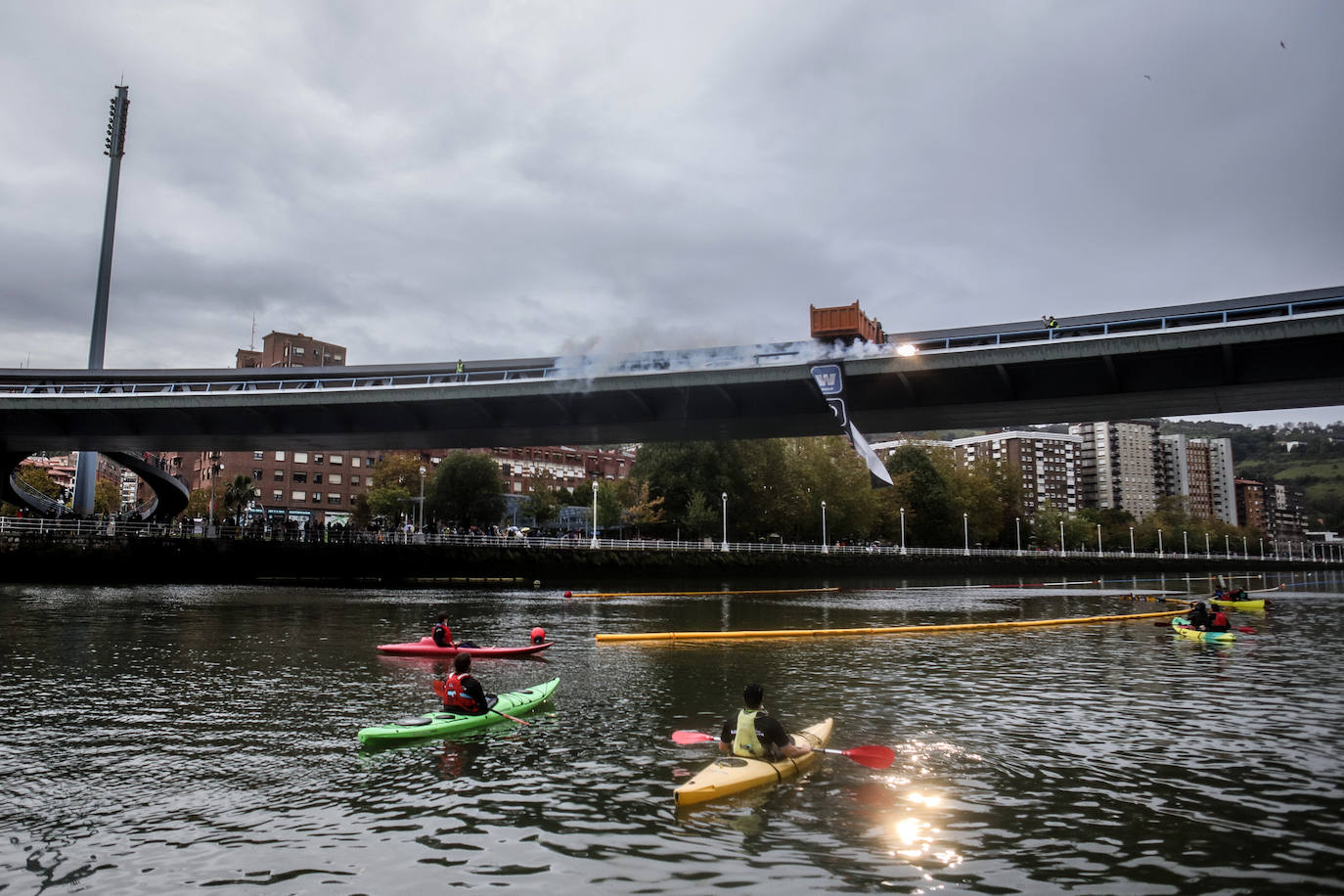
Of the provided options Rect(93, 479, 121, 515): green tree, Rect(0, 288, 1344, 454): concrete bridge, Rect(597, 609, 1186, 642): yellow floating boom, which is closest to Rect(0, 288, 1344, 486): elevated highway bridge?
Rect(0, 288, 1344, 454): concrete bridge

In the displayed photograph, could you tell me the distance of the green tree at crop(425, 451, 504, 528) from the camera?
3723 inches

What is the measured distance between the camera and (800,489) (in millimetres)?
106938

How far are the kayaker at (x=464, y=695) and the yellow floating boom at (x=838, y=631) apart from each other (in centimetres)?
1310

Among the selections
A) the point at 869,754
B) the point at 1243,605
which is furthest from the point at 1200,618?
the point at 869,754

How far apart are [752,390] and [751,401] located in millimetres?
998

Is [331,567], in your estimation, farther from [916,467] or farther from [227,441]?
[916,467]

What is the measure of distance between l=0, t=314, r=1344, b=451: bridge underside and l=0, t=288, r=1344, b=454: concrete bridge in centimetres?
9

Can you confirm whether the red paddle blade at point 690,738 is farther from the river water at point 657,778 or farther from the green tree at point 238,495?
the green tree at point 238,495

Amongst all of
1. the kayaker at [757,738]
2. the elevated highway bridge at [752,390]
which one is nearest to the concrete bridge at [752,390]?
the elevated highway bridge at [752,390]

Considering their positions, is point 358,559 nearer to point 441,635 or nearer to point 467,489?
point 467,489

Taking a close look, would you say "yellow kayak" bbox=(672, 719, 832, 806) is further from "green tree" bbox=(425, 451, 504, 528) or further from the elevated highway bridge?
"green tree" bbox=(425, 451, 504, 528)

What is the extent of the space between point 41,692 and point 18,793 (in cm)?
822

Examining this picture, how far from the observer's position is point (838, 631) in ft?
105

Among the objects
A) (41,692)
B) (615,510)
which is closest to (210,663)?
(41,692)
